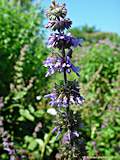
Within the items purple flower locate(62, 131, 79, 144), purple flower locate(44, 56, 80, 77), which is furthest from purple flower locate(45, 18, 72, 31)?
purple flower locate(62, 131, 79, 144)

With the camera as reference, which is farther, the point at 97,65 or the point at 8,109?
the point at 97,65

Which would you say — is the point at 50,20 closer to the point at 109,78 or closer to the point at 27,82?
the point at 27,82

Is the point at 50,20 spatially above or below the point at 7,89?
below

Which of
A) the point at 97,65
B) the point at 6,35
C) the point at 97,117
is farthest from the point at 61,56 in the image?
the point at 97,65

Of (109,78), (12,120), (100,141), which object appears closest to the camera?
(100,141)

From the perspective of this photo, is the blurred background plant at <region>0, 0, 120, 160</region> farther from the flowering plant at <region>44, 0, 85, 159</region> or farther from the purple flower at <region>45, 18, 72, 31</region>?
the purple flower at <region>45, 18, 72, 31</region>

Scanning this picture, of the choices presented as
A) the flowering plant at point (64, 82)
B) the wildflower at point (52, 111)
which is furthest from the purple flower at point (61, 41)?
the wildflower at point (52, 111)

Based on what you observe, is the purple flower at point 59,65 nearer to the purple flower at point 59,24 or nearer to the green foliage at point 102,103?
the purple flower at point 59,24

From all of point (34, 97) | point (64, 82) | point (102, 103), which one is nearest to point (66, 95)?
point (64, 82)
